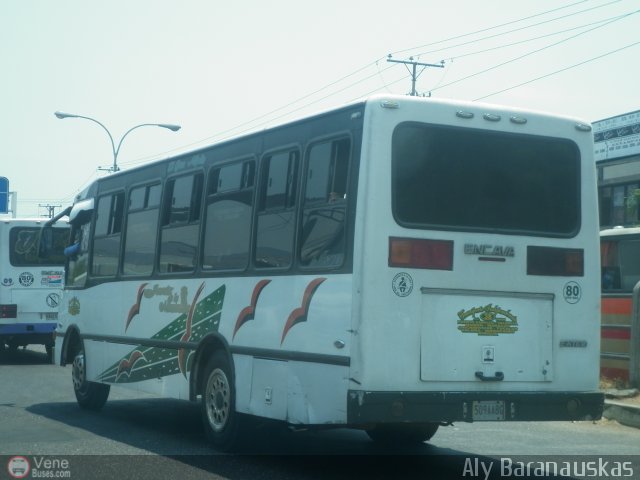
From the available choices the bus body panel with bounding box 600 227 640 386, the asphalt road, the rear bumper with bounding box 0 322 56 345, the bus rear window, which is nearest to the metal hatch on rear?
the bus rear window

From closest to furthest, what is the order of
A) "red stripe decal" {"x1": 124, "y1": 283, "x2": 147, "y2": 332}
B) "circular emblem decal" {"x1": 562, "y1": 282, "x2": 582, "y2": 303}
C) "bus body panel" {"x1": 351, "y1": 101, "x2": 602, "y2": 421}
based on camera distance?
"bus body panel" {"x1": 351, "y1": 101, "x2": 602, "y2": 421} → "circular emblem decal" {"x1": 562, "y1": 282, "x2": 582, "y2": 303} → "red stripe decal" {"x1": 124, "y1": 283, "x2": 147, "y2": 332}

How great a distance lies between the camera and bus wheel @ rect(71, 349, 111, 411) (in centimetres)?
1438

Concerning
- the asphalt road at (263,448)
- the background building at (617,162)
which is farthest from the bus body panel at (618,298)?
the background building at (617,162)

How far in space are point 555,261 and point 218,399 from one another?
3640 mm

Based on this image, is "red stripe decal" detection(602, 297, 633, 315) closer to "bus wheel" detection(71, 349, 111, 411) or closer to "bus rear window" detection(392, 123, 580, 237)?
Result: "bus rear window" detection(392, 123, 580, 237)

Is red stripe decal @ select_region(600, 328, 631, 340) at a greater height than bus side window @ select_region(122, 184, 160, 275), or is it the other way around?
bus side window @ select_region(122, 184, 160, 275)

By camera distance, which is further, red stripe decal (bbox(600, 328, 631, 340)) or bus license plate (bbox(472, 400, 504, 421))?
red stripe decal (bbox(600, 328, 631, 340))

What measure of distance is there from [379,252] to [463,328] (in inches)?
38.2

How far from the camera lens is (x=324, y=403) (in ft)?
29.0

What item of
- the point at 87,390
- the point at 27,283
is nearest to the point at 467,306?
the point at 87,390

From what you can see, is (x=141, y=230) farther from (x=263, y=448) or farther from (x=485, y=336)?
(x=485, y=336)

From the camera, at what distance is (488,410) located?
888 centimetres

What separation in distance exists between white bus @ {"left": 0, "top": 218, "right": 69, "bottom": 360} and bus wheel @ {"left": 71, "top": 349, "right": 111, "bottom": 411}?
9.42 meters

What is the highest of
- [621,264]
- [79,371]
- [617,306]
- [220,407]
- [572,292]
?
[621,264]
